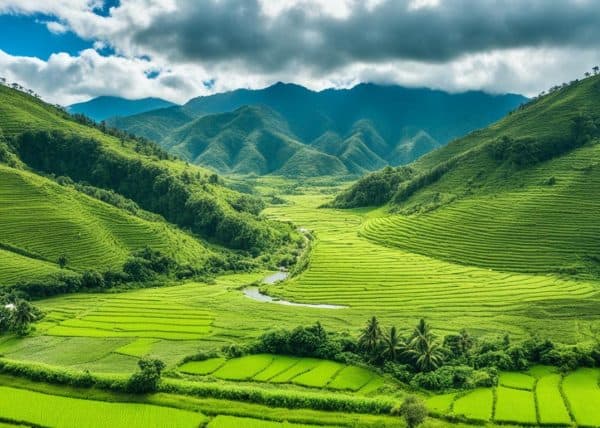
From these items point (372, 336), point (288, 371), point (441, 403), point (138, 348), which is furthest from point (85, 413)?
point (441, 403)

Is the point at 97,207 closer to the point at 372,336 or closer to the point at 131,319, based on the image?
the point at 131,319

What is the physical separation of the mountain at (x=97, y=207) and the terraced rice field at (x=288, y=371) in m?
53.6

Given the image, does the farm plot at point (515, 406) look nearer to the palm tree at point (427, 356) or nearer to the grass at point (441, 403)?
the grass at point (441, 403)

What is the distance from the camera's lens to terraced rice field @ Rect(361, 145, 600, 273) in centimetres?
11588

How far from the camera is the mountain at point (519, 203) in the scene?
117750 mm

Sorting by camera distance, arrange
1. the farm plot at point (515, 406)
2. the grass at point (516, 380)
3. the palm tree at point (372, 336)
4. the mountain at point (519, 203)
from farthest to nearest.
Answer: the mountain at point (519, 203)
the palm tree at point (372, 336)
the grass at point (516, 380)
the farm plot at point (515, 406)

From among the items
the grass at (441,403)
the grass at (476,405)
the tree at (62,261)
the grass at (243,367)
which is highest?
the tree at (62,261)

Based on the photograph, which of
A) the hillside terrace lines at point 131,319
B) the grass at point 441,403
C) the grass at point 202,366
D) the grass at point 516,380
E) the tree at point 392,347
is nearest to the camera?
the grass at point 441,403

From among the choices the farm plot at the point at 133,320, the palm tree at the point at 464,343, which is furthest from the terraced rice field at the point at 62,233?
the palm tree at the point at 464,343

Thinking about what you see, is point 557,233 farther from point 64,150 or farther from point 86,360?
point 64,150

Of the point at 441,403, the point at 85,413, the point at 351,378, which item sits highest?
the point at 441,403

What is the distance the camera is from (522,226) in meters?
128

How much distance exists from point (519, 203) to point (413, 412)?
110m

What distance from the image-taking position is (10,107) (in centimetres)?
17862
